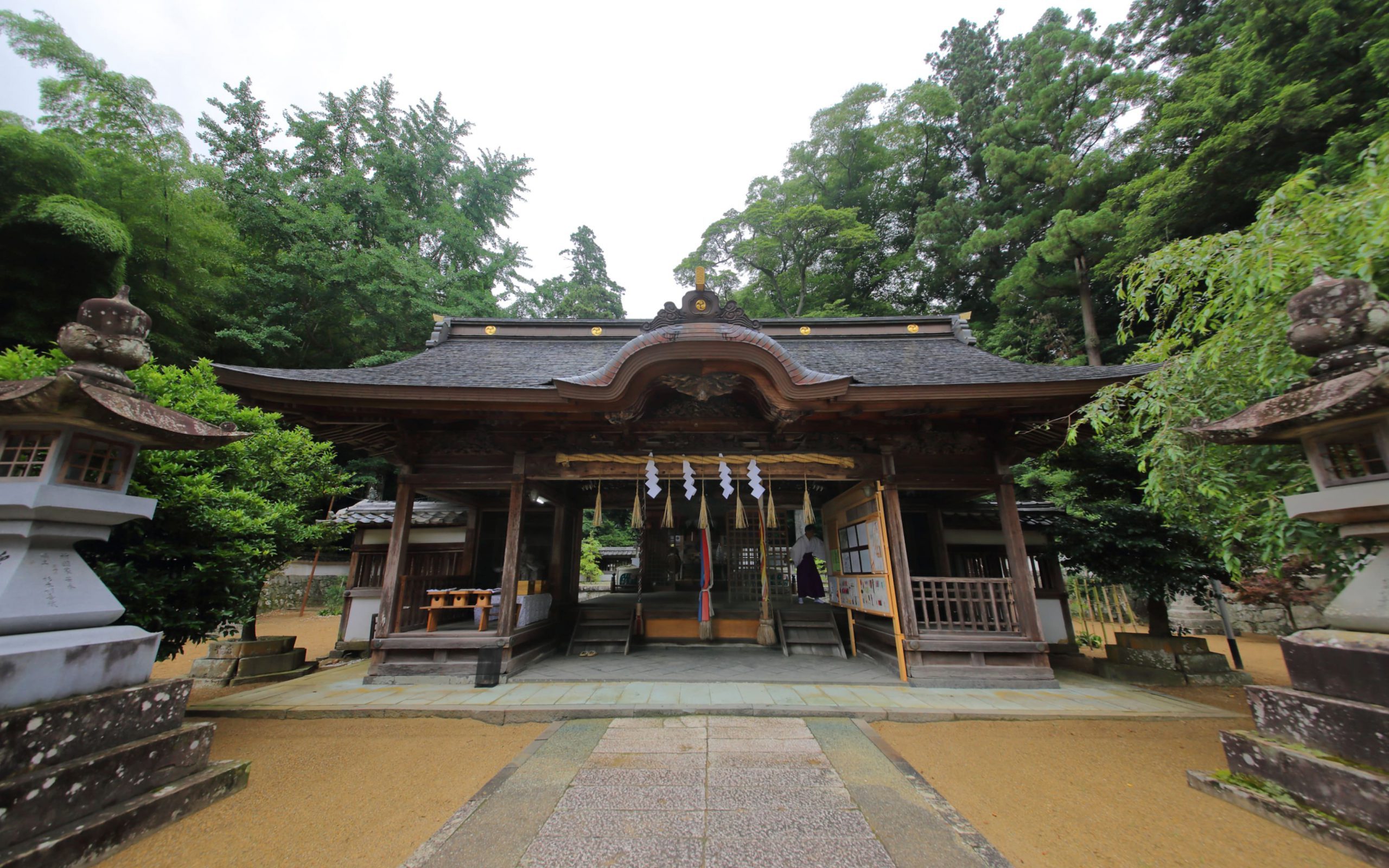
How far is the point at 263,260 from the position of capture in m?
17.4

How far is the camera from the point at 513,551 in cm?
633

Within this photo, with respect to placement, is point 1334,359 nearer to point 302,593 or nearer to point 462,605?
point 462,605

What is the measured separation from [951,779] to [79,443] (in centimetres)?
621

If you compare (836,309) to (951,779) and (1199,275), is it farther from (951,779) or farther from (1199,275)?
(951,779)

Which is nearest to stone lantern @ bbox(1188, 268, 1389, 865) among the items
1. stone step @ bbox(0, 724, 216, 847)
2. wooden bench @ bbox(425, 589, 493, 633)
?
stone step @ bbox(0, 724, 216, 847)

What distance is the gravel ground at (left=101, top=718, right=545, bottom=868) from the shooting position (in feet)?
8.53

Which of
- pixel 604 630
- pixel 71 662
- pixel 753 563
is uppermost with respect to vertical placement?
pixel 753 563

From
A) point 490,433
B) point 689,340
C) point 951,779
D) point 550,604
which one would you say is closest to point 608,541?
point 550,604

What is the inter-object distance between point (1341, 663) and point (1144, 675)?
15.0 ft

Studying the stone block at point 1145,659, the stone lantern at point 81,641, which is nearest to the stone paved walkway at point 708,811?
the stone lantern at point 81,641

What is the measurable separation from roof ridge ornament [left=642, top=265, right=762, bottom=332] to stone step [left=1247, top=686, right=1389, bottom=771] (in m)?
Result: 4.97

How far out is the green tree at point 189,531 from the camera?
12.8ft

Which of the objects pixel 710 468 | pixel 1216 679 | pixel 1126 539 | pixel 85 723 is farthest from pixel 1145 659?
pixel 85 723

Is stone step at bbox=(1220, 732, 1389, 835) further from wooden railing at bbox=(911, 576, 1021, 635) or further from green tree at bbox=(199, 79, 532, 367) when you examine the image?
green tree at bbox=(199, 79, 532, 367)
